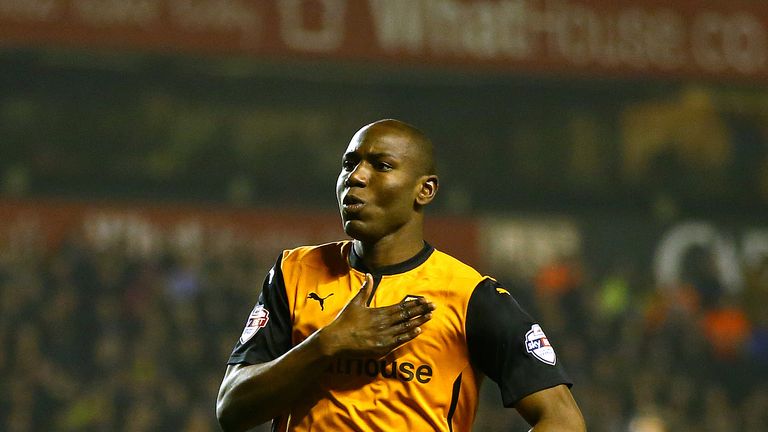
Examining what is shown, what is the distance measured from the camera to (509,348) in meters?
3.49

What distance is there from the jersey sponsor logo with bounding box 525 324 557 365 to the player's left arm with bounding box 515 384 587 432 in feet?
0.26

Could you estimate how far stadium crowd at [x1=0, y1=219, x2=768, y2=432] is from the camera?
1152cm

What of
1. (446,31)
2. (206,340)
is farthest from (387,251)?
(446,31)

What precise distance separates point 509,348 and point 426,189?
509mm

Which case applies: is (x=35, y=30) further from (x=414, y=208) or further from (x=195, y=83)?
(x=414, y=208)

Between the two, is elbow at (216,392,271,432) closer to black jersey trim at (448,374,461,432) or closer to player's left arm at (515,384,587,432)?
black jersey trim at (448,374,461,432)

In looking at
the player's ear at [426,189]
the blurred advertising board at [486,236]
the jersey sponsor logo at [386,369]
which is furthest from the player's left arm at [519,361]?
the blurred advertising board at [486,236]

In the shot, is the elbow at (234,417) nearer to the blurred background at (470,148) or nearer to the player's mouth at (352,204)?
the player's mouth at (352,204)

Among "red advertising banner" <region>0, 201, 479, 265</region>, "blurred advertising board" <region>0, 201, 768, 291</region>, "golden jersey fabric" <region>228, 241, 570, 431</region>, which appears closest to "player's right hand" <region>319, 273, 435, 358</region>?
"golden jersey fabric" <region>228, 241, 570, 431</region>

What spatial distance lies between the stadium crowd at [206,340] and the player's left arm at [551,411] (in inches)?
296

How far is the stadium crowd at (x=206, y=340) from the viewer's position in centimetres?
1152

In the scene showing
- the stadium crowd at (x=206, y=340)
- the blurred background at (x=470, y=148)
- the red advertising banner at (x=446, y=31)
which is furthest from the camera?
the red advertising banner at (x=446, y=31)

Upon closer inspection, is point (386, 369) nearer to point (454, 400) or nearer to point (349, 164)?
point (454, 400)

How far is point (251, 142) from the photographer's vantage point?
16.7 m
